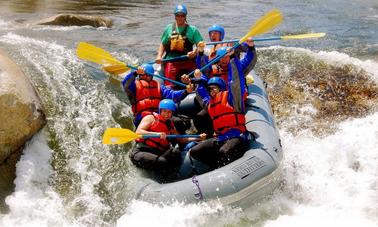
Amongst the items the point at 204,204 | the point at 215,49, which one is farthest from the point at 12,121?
the point at 215,49

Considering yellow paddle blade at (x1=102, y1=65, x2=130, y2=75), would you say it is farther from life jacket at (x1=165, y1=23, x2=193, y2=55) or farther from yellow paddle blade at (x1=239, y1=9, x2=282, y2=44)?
yellow paddle blade at (x1=239, y1=9, x2=282, y2=44)

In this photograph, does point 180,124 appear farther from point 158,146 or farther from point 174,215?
point 174,215

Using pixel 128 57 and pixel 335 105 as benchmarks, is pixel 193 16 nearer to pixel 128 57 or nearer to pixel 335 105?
pixel 128 57

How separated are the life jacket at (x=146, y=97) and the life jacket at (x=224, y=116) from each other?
850 millimetres

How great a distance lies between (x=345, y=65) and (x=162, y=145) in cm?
509

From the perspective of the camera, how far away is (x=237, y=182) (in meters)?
4.70

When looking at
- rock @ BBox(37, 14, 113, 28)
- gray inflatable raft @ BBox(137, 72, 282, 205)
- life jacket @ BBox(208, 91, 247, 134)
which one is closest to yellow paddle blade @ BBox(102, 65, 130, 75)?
life jacket @ BBox(208, 91, 247, 134)

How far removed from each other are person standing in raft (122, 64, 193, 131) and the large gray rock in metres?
1.16

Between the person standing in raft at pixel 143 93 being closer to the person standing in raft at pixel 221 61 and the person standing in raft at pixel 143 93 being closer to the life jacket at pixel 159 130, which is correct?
the life jacket at pixel 159 130

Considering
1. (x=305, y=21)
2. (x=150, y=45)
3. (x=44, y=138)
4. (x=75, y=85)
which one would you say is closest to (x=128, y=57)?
(x=150, y=45)

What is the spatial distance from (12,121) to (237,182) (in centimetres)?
259

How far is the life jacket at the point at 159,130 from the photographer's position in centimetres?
518

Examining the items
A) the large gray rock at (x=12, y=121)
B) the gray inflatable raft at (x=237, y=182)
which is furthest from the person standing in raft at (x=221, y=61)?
the large gray rock at (x=12, y=121)

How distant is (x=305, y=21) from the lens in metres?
13.3
